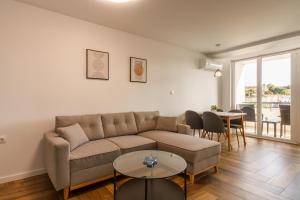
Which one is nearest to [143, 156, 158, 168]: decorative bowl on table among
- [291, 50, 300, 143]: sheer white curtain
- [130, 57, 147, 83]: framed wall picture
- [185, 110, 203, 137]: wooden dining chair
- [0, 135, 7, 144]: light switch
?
[0, 135, 7, 144]: light switch

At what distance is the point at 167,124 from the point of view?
328 centimetres

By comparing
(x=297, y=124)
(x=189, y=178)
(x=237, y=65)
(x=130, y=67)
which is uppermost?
(x=237, y=65)

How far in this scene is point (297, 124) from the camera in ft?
13.4

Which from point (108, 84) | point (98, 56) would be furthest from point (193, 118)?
point (98, 56)

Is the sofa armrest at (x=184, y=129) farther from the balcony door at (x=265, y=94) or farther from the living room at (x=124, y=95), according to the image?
the balcony door at (x=265, y=94)

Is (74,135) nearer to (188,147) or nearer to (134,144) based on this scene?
(134,144)

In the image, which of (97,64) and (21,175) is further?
(97,64)

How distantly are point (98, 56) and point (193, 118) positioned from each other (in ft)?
8.21

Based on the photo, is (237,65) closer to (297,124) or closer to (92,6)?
(297,124)

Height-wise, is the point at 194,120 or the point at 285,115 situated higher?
the point at 285,115

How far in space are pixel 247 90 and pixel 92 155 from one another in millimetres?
4808

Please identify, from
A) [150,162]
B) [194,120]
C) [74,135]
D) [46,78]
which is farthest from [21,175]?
[194,120]

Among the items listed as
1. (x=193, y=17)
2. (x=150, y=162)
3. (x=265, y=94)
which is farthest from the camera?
(x=265, y=94)

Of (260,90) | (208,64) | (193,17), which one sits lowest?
(260,90)
